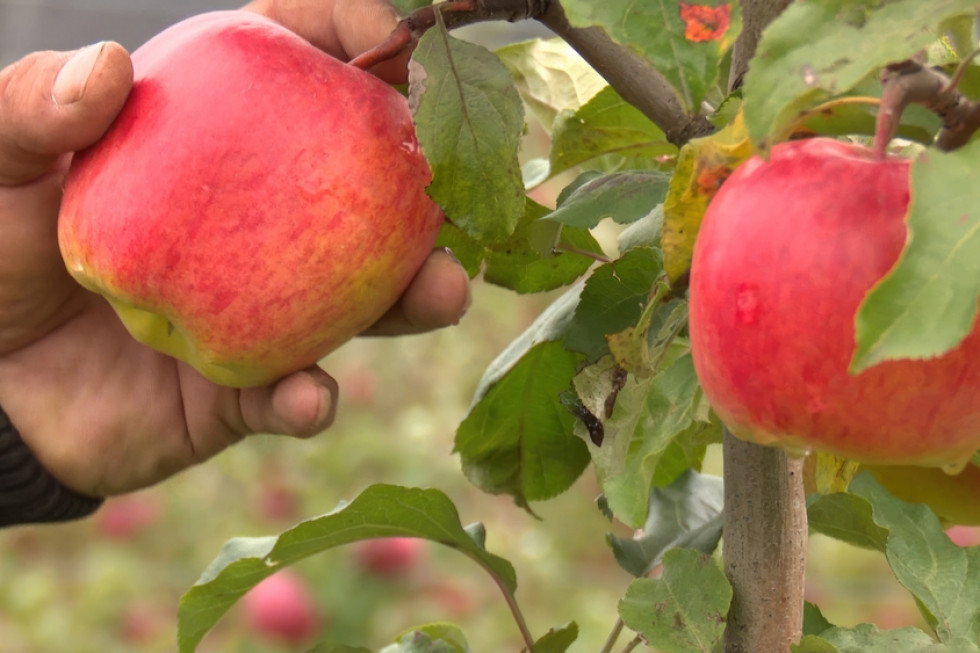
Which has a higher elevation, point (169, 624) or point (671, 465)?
point (671, 465)

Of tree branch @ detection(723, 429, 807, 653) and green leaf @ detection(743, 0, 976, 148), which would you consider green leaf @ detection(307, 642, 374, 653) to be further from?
→ green leaf @ detection(743, 0, 976, 148)

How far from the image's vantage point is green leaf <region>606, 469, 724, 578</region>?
0.75 meters

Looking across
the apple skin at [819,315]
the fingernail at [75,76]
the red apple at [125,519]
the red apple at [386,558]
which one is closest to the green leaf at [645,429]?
the apple skin at [819,315]

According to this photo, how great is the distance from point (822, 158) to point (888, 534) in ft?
0.92

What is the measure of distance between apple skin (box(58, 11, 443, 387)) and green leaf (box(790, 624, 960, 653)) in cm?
29

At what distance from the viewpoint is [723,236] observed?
383 millimetres

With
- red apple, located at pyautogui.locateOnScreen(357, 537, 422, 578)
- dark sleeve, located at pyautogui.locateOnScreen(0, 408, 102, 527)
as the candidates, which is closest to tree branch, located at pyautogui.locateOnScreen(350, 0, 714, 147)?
dark sleeve, located at pyautogui.locateOnScreen(0, 408, 102, 527)

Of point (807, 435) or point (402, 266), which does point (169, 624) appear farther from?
point (807, 435)

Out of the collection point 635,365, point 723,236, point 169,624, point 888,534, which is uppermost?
point 723,236

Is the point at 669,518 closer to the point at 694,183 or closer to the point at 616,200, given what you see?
the point at 616,200

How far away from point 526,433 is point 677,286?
30 cm

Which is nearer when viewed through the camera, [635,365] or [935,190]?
[935,190]

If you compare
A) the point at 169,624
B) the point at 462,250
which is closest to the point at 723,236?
the point at 462,250

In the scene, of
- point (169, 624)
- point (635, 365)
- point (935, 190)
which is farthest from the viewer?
point (169, 624)
